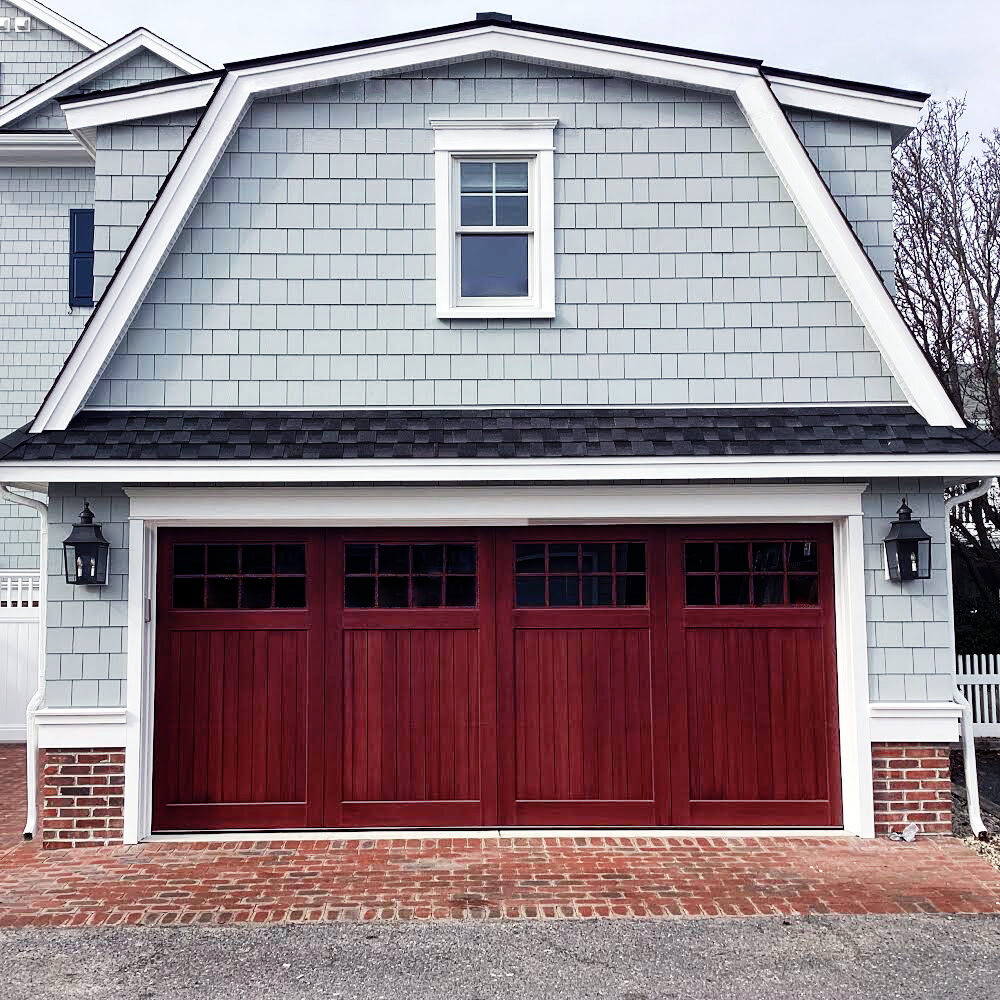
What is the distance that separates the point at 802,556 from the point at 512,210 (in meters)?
3.48

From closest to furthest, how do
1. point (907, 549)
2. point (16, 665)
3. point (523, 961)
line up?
point (523, 961), point (907, 549), point (16, 665)

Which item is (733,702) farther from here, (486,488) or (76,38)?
(76,38)

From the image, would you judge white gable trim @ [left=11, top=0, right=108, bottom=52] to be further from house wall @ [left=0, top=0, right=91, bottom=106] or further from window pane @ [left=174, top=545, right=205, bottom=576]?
window pane @ [left=174, top=545, right=205, bottom=576]

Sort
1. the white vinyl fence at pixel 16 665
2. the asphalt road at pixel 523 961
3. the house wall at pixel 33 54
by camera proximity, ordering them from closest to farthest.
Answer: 1. the asphalt road at pixel 523 961
2. the white vinyl fence at pixel 16 665
3. the house wall at pixel 33 54

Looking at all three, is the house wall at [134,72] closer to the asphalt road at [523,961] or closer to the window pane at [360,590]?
the window pane at [360,590]

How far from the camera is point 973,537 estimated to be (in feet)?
47.2

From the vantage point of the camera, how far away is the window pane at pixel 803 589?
7.69 metres

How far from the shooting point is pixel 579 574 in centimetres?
772

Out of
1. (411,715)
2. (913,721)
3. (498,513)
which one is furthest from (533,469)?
(913,721)

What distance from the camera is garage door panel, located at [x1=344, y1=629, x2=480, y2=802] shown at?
7574mm

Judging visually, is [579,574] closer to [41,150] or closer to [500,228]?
[500,228]

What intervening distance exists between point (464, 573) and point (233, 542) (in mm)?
1760

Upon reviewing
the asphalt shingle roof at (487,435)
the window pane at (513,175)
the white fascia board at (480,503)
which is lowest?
the white fascia board at (480,503)

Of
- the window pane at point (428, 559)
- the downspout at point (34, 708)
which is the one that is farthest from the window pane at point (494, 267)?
the downspout at point (34, 708)
